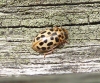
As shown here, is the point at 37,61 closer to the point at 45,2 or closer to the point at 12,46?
the point at 12,46

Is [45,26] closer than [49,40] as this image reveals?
Yes

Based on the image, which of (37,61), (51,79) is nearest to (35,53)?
(37,61)

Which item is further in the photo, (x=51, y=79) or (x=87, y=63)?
(x=51, y=79)

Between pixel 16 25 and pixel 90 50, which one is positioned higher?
pixel 16 25
